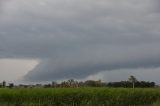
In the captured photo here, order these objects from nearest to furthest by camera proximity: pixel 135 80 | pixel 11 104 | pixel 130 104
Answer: pixel 11 104, pixel 130 104, pixel 135 80

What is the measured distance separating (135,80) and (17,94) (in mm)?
10444

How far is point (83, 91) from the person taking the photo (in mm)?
24953

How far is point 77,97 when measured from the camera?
24.7m

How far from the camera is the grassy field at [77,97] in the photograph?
24.0m

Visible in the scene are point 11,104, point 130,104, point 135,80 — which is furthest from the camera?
point 135,80

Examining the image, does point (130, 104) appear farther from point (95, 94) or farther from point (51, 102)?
point (51, 102)

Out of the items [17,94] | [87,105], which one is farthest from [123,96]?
[17,94]

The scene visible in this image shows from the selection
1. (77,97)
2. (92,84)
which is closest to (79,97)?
(77,97)

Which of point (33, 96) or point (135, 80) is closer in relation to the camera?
point (33, 96)

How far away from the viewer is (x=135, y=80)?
32438 millimetres

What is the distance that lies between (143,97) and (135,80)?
6.96m

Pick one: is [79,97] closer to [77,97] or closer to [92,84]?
[77,97]

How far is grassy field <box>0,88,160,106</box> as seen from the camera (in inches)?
944

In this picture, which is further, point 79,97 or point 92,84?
point 92,84
